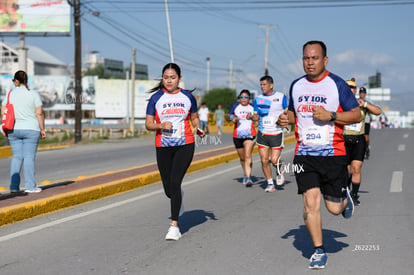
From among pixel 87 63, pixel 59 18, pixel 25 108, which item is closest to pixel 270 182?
pixel 25 108

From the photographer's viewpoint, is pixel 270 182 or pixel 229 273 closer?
pixel 229 273

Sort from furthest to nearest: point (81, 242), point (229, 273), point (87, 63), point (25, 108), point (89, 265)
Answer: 1. point (87, 63)
2. point (25, 108)
3. point (81, 242)
4. point (89, 265)
5. point (229, 273)

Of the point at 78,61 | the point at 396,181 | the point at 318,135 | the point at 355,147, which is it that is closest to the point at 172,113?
the point at 318,135

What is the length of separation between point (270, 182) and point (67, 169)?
636 cm

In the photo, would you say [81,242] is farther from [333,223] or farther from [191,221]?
[333,223]

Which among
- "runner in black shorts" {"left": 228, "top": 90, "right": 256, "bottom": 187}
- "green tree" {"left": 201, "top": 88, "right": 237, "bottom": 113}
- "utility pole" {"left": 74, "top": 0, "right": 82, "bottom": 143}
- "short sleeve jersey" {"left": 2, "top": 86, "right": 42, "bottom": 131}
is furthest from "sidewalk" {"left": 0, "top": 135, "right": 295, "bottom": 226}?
"green tree" {"left": 201, "top": 88, "right": 237, "bottom": 113}

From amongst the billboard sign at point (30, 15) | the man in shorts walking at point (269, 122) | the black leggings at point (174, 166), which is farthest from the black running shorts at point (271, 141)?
the billboard sign at point (30, 15)

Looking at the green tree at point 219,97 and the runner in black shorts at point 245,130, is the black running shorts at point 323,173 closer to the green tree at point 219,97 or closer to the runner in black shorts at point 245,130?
the runner in black shorts at point 245,130

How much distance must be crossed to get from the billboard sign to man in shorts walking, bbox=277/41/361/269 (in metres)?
46.5

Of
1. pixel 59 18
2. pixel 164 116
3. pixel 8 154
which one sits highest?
pixel 59 18

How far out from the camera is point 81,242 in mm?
6395

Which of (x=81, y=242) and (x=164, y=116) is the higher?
(x=164, y=116)

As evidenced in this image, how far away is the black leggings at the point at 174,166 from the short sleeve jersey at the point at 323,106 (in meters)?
1.75

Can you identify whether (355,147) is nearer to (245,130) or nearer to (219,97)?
(245,130)
